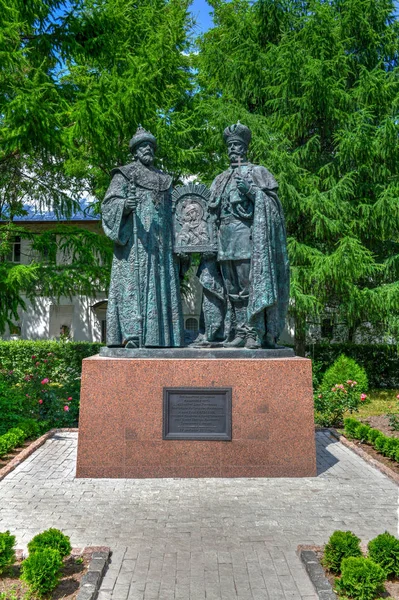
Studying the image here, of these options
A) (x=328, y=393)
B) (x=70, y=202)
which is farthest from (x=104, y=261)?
(x=328, y=393)

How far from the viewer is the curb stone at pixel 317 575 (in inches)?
133

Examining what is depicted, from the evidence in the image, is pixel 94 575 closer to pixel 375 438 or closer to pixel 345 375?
pixel 375 438

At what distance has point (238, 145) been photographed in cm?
676

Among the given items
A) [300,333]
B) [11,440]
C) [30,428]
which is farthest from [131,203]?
[300,333]

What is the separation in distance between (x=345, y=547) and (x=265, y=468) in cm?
230

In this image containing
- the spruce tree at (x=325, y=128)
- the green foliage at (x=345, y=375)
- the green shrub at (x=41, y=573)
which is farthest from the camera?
the spruce tree at (x=325, y=128)

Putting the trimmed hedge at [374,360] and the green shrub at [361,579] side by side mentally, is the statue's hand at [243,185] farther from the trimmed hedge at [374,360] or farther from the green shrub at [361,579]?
the trimmed hedge at [374,360]

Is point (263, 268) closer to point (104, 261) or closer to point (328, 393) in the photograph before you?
point (328, 393)

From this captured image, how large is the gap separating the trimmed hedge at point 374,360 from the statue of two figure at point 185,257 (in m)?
9.97

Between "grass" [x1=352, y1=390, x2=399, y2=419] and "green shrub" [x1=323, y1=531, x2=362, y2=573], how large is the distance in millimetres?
7758

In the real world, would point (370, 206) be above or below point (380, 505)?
above

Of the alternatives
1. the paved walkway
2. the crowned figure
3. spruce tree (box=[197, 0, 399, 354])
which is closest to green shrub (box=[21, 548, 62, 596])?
the paved walkway

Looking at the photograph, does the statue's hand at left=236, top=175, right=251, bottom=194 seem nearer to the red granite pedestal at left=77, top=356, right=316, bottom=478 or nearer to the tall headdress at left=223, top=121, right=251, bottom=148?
the tall headdress at left=223, top=121, right=251, bottom=148

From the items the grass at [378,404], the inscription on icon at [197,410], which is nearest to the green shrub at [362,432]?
the grass at [378,404]
